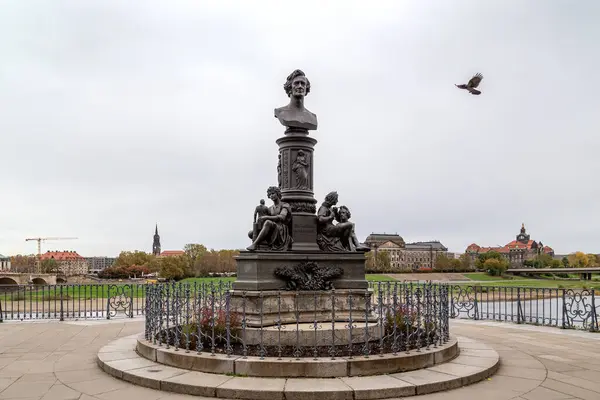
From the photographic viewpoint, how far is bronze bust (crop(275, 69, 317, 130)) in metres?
10.5

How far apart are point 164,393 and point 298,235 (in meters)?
4.31

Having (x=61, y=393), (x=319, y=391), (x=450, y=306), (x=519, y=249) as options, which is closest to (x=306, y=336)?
(x=319, y=391)

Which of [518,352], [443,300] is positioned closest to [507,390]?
[443,300]

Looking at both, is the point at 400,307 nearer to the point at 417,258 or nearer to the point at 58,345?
the point at 58,345

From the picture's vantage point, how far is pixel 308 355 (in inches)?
301

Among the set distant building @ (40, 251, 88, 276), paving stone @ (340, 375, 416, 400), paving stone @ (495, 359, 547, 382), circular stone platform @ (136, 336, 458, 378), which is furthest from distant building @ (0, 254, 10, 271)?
paving stone @ (495, 359, 547, 382)

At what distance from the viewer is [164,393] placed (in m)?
6.60

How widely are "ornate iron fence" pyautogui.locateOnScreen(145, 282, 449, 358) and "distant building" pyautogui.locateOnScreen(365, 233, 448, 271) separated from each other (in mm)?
118688

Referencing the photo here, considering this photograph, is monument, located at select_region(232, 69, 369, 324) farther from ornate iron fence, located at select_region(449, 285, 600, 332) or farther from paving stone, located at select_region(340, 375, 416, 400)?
ornate iron fence, located at select_region(449, 285, 600, 332)

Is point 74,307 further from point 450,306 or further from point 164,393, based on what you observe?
point 164,393

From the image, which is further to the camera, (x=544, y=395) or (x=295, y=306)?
(x=295, y=306)

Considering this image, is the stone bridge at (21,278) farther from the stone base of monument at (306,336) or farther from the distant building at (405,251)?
the stone base of monument at (306,336)

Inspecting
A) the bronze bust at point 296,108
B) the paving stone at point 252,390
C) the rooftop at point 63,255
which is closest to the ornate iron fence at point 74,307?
the paving stone at point 252,390

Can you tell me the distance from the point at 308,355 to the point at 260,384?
1.25 metres
